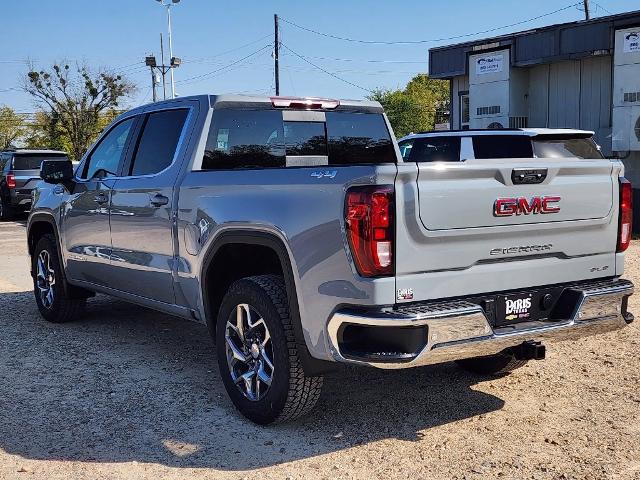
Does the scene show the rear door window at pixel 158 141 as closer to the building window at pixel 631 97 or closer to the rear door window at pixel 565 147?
the rear door window at pixel 565 147

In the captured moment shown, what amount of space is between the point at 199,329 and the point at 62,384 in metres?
1.72

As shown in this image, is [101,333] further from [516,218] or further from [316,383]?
[516,218]

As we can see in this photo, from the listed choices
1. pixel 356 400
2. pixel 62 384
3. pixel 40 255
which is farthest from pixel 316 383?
pixel 40 255

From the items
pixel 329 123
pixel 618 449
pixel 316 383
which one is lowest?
pixel 618 449

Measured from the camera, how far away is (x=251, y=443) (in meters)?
4.01

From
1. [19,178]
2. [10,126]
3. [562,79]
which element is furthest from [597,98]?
[10,126]

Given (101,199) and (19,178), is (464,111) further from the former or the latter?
(101,199)

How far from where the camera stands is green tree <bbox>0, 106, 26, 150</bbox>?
65875mm

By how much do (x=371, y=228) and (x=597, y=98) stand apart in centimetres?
1551

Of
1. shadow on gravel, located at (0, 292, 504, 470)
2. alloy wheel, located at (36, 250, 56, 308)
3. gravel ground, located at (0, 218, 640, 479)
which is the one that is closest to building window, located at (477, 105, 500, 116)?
gravel ground, located at (0, 218, 640, 479)

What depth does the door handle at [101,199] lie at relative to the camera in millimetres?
5719

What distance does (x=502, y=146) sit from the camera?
31.6 ft

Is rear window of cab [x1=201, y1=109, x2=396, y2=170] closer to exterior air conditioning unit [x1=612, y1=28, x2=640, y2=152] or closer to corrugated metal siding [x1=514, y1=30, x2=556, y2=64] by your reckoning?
exterior air conditioning unit [x1=612, y1=28, x2=640, y2=152]

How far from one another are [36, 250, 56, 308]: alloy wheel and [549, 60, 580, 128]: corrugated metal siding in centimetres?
1430
